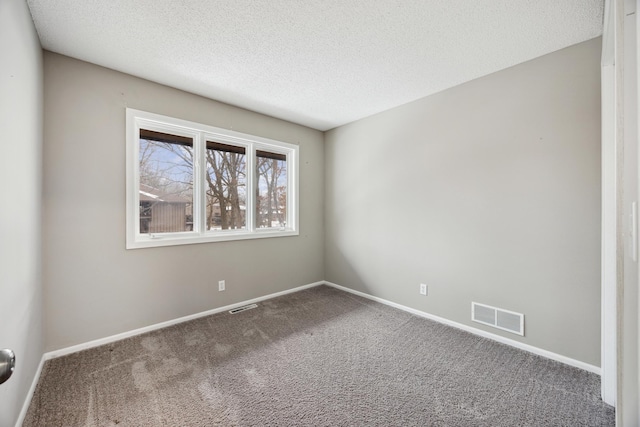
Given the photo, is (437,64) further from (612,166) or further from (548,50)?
(612,166)

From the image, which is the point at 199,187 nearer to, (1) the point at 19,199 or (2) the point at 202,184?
(2) the point at 202,184

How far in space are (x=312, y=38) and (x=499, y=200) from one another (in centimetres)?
210

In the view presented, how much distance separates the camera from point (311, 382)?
1.84 metres

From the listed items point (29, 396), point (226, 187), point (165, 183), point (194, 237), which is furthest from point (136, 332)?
point (226, 187)

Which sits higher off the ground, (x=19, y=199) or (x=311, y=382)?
(x=19, y=199)

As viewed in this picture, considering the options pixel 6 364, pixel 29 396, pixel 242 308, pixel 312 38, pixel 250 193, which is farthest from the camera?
pixel 250 193

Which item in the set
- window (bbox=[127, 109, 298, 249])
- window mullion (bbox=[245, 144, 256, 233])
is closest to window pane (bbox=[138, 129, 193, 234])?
window (bbox=[127, 109, 298, 249])

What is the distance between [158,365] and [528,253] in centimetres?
313

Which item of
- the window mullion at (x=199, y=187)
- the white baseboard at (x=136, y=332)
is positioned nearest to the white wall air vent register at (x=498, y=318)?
the white baseboard at (x=136, y=332)

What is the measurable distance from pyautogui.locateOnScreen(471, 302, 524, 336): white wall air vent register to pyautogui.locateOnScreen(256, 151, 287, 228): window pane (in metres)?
2.56

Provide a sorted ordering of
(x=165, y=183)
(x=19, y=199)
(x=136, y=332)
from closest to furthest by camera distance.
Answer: (x=19, y=199), (x=136, y=332), (x=165, y=183)

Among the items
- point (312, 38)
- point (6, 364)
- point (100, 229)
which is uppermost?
point (312, 38)

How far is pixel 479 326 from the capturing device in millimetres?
2514

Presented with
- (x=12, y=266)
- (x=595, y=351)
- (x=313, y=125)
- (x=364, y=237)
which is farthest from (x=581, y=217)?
(x=12, y=266)
